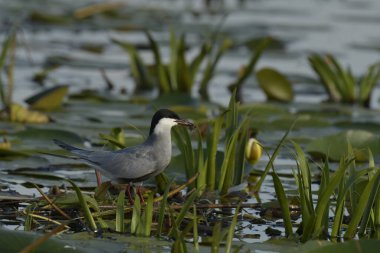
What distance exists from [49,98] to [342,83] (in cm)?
307

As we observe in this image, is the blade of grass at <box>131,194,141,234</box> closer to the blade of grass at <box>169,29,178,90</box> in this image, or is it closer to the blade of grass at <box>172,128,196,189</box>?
the blade of grass at <box>172,128,196,189</box>

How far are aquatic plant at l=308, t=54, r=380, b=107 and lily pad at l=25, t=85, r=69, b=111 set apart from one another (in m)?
2.48

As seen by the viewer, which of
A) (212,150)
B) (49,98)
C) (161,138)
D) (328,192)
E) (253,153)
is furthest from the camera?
(49,98)

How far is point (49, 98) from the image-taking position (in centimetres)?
872

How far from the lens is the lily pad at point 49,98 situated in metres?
8.70

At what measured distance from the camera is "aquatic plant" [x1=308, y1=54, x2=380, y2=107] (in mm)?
9578

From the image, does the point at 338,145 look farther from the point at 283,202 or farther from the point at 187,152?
the point at 283,202

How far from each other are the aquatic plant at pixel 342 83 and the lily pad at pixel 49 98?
2.48m

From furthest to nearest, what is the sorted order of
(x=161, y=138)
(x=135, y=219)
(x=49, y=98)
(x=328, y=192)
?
(x=49, y=98) < (x=161, y=138) < (x=135, y=219) < (x=328, y=192)

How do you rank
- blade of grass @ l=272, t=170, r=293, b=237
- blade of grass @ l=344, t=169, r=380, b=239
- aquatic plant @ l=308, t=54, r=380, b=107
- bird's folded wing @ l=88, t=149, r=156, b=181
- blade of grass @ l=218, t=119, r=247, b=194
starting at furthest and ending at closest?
aquatic plant @ l=308, t=54, r=380, b=107
blade of grass @ l=218, t=119, r=247, b=194
bird's folded wing @ l=88, t=149, r=156, b=181
blade of grass @ l=272, t=170, r=293, b=237
blade of grass @ l=344, t=169, r=380, b=239

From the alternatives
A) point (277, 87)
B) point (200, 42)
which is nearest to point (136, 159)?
point (277, 87)

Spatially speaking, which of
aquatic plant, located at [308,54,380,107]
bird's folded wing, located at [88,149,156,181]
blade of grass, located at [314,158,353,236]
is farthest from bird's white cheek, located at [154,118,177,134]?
aquatic plant, located at [308,54,380,107]

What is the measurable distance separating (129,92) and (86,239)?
5.72 metres

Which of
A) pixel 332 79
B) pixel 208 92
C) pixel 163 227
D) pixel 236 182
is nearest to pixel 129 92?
pixel 208 92
